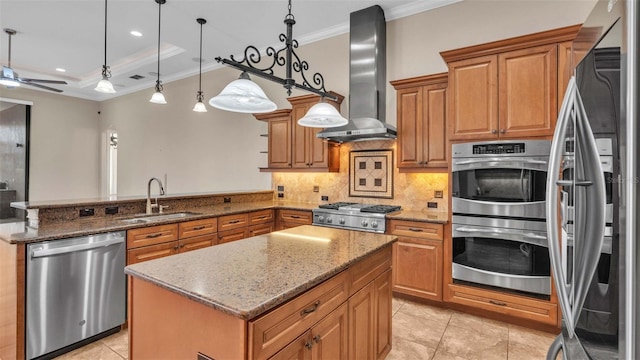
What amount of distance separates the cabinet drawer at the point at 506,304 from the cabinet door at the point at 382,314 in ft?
3.63

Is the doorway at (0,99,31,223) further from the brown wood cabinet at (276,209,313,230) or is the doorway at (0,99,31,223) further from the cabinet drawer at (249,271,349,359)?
the cabinet drawer at (249,271,349,359)

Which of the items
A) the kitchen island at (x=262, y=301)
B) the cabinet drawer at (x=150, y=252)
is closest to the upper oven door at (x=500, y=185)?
the kitchen island at (x=262, y=301)

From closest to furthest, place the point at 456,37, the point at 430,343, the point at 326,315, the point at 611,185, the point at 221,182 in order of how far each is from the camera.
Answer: the point at 611,185
the point at 326,315
the point at 430,343
the point at 456,37
the point at 221,182

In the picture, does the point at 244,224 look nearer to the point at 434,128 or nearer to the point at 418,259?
the point at 418,259

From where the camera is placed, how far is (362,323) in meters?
1.79

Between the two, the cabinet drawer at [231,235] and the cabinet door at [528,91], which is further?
the cabinet drawer at [231,235]

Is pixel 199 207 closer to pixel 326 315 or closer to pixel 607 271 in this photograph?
pixel 326 315

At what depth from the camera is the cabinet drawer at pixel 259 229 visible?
3898 millimetres

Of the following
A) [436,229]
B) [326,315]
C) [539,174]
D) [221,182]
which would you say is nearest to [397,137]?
[436,229]

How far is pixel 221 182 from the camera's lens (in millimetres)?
5746

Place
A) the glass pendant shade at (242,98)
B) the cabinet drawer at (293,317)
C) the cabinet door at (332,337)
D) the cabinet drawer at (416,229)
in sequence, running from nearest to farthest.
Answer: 1. the cabinet drawer at (293,317)
2. the cabinet door at (332,337)
3. the glass pendant shade at (242,98)
4. the cabinet drawer at (416,229)

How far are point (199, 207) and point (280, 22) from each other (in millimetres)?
2769

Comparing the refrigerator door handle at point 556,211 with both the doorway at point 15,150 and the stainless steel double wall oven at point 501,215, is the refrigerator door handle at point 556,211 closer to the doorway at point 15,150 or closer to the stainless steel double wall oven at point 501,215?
the stainless steel double wall oven at point 501,215

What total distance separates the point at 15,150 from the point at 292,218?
6.89 m
